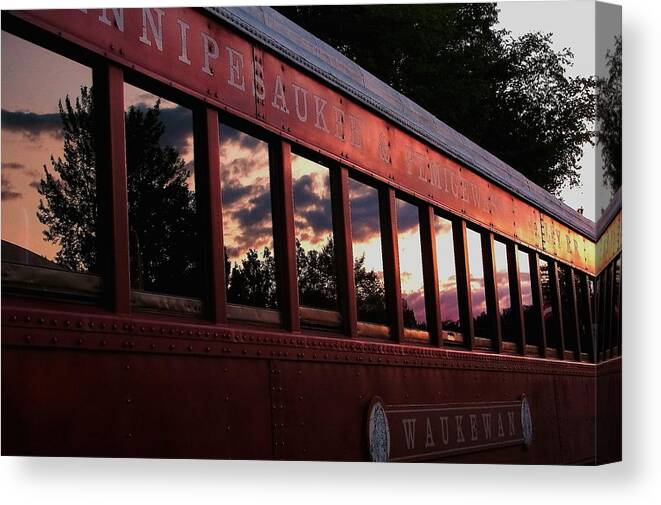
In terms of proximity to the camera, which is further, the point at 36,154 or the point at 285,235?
the point at 285,235

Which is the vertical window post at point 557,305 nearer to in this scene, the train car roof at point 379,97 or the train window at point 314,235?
the train car roof at point 379,97

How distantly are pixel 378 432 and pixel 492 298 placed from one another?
47.2 inches

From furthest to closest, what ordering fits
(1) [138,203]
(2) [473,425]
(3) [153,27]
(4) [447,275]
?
(4) [447,275] < (2) [473,425] < (3) [153,27] < (1) [138,203]

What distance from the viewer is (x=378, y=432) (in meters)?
5.84

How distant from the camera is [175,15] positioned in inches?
207

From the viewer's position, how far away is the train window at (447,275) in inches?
248

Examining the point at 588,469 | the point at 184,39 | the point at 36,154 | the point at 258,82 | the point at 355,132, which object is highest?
the point at 184,39

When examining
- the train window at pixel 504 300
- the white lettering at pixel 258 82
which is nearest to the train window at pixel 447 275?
the train window at pixel 504 300

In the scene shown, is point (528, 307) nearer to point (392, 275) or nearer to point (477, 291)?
point (477, 291)

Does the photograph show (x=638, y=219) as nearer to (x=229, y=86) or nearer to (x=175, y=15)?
(x=229, y=86)

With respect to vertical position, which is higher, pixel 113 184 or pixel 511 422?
pixel 113 184

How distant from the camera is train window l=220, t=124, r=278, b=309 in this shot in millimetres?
5246

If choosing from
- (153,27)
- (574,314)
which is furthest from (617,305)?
(153,27)

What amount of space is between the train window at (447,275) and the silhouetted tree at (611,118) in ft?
3.68
